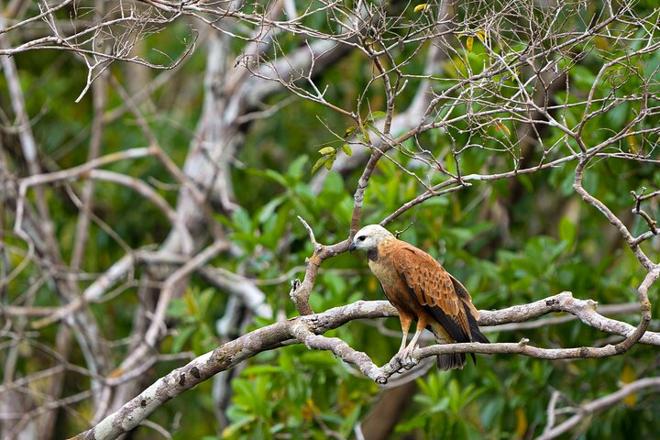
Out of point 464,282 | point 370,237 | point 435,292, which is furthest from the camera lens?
point 464,282

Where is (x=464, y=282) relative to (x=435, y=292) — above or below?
above

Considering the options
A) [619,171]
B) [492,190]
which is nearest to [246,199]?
[492,190]

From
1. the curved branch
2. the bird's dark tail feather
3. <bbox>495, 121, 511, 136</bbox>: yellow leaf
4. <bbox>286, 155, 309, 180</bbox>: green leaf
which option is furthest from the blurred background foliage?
the curved branch

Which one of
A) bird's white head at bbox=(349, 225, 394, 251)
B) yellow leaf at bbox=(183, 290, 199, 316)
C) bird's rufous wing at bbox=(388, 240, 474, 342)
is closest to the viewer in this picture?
bird's rufous wing at bbox=(388, 240, 474, 342)

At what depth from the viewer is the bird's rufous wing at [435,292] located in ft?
15.9

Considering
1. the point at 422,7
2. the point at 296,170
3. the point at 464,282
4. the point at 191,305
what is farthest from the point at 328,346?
the point at 191,305

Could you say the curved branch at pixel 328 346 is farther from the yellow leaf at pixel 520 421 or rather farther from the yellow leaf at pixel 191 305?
the yellow leaf at pixel 520 421

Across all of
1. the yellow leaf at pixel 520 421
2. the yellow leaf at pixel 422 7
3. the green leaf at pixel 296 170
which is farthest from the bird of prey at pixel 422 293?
the yellow leaf at pixel 520 421

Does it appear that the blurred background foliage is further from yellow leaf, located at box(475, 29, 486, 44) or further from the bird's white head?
yellow leaf, located at box(475, 29, 486, 44)

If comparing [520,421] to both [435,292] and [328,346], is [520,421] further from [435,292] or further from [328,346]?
[328,346]

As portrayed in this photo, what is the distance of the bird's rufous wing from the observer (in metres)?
4.85

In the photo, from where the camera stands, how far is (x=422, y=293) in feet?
15.9

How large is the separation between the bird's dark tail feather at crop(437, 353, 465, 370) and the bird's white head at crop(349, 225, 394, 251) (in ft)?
2.08

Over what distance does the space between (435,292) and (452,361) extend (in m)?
0.50
